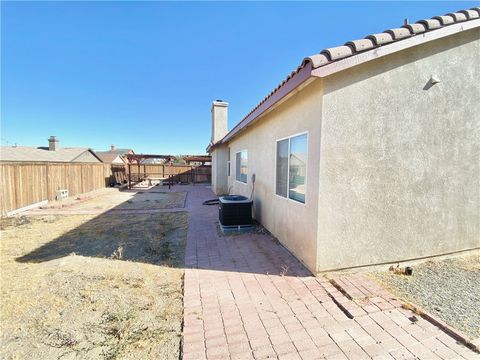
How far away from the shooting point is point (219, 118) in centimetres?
1490

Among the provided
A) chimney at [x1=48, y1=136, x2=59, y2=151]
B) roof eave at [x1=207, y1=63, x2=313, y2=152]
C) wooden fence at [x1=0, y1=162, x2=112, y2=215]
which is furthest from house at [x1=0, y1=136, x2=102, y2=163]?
roof eave at [x1=207, y1=63, x2=313, y2=152]

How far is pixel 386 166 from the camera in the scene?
3.49 meters

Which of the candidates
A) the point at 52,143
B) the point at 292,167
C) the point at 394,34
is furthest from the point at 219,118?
the point at 52,143

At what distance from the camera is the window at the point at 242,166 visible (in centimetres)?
840

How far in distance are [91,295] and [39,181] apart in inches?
445

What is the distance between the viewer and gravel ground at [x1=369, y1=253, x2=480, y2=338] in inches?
98.8

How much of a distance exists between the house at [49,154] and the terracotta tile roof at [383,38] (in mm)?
24680

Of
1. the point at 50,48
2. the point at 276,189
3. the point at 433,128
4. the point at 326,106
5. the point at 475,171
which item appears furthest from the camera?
the point at 50,48

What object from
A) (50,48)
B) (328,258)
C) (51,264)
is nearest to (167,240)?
(51,264)

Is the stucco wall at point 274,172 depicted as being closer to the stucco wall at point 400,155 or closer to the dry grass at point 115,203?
the stucco wall at point 400,155

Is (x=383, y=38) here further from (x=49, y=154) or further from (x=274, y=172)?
(x=49, y=154)

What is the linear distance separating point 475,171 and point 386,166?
6.92 feet

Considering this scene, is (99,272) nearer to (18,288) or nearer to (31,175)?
(18,288)

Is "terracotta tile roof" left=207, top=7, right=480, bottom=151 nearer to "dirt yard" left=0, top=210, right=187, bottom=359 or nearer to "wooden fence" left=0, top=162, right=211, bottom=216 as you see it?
"dirt yard" left=0, top=210, right=187, bottom=359
